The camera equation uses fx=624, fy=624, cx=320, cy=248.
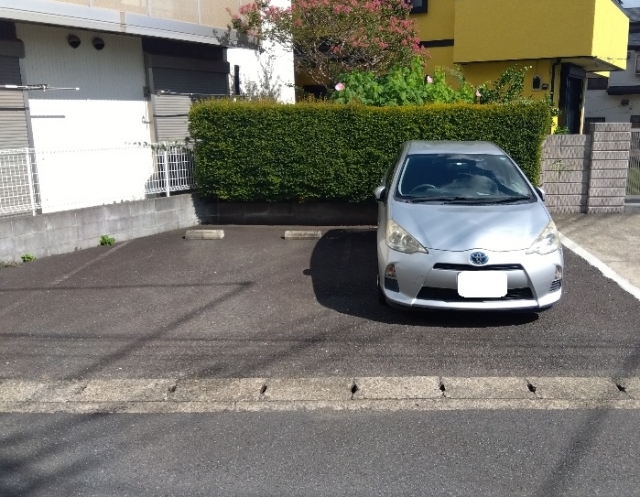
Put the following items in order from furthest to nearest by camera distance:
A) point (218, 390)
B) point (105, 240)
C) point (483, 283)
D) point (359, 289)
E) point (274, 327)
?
point (105, 240)
point (359, 289)
point (274, 327)
point (483, 283)
point (218, 390)

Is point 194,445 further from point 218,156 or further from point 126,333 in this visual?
point 218,156

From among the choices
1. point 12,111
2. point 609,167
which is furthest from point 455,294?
point 12,111

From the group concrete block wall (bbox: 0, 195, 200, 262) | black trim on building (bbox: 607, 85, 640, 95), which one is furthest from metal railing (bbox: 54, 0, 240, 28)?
black trim on building (bbox: 607, 85, 640, 95)

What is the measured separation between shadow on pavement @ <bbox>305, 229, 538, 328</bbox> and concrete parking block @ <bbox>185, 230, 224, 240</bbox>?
5.05 feet

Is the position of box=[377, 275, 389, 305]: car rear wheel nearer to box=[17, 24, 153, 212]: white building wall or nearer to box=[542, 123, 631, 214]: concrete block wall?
box=[17, 24, 153, 212]: white building wall

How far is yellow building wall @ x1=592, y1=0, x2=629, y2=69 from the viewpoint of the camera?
Result: 1344cm

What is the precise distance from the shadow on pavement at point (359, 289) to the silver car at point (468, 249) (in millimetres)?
253

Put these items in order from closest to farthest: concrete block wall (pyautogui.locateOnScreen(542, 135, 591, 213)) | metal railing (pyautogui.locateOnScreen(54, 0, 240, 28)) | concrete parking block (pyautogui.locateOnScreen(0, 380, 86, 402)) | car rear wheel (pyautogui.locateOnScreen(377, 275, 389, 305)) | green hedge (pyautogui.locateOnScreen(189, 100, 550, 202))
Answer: concrete parking block (pyautogui.locateOnScreen(0, 380, 86, 402))
car rear wheel (pyautogui.locateOnScreen(377, 275, 389, 305))
green hedge (pyautogui.locateOnScreen(189, 100, 550, 202))
metal railing (pyautogui.locateOnScreen(54, 0, 240, 28))
concrete block wall (pyautogui.locateOnScreen(542, 135, 591, 213))

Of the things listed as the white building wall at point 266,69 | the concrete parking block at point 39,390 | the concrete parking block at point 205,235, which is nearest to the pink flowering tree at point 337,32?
the white building wall at point 266,69

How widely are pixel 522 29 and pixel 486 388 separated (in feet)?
38.0

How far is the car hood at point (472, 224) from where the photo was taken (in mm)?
5117

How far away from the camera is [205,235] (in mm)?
9164

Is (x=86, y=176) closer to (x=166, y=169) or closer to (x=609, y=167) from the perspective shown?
(x=166, y=169)

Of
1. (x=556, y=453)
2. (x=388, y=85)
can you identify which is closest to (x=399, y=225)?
(x=556, y=453)
